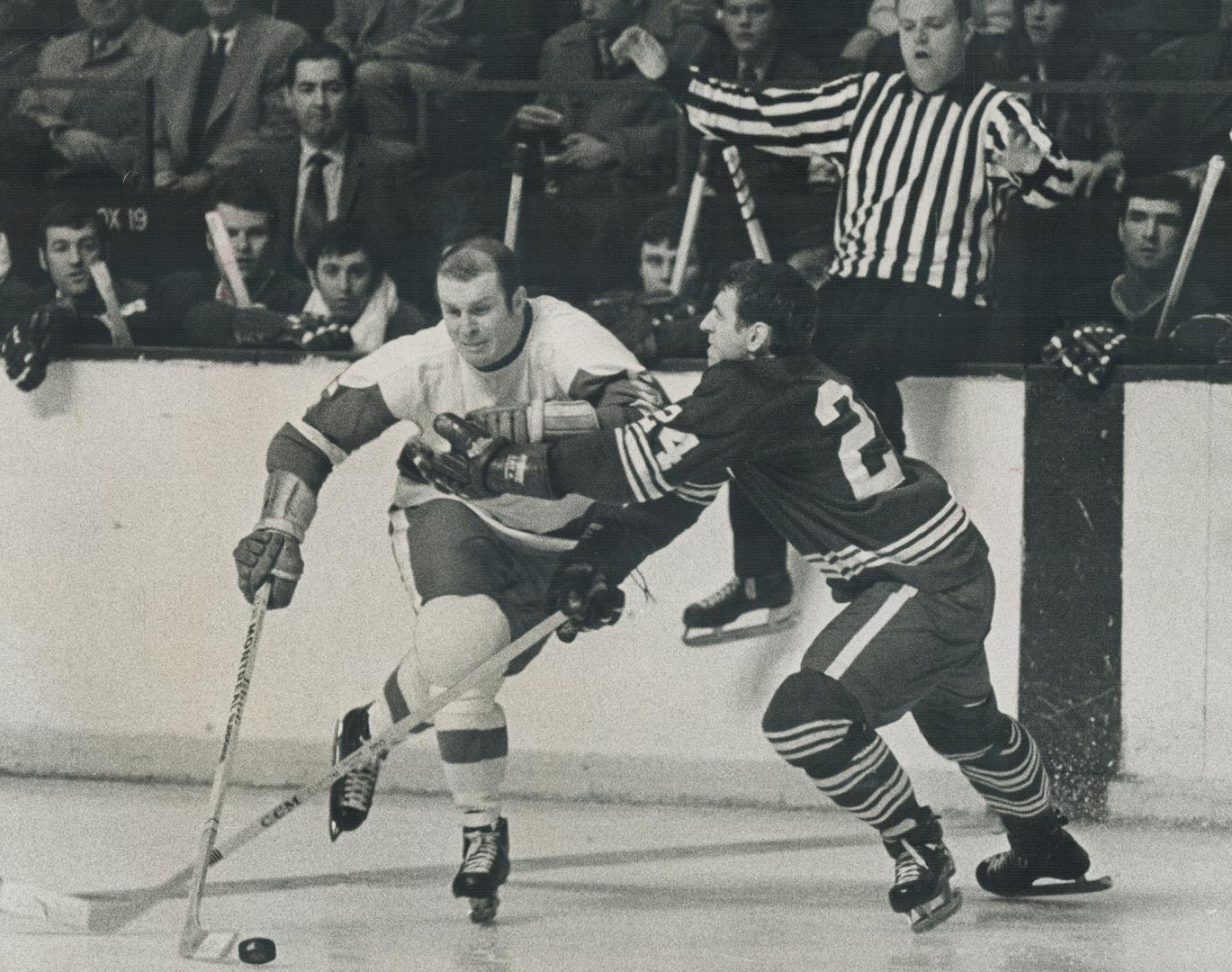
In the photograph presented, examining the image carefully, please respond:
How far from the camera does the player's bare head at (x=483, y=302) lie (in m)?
3.62

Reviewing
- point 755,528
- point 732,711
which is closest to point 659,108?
point 755,528

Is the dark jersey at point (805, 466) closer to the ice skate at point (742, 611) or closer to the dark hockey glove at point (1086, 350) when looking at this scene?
the ice skate at point (742, 611)

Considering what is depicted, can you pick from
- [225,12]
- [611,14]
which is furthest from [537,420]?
[225,12]

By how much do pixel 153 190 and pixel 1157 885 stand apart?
240 centimetres

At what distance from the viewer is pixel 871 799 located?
10.8 ft

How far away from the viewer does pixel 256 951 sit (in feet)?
10.2

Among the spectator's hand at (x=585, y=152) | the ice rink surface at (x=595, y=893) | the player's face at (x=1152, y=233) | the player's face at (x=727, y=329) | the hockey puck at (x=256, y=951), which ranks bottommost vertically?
the ice rink surface at (x=595, y=893)

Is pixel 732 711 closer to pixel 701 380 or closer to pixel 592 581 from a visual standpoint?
pixel 592 581

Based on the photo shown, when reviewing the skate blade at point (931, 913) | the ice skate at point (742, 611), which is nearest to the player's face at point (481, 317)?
the ice skate at point (742, 611)

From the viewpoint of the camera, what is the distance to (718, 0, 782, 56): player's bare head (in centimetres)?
377

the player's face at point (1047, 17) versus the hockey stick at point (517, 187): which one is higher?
the player's face at point (1047, 17)

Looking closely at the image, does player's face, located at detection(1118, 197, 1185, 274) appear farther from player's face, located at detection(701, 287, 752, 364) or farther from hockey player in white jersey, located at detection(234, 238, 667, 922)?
hockey player in white jersey, located at detection(234, 238, 667, 922)

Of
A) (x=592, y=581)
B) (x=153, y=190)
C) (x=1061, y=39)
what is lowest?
(x=592, y=581)

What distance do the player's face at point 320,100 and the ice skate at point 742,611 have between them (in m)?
1.21
